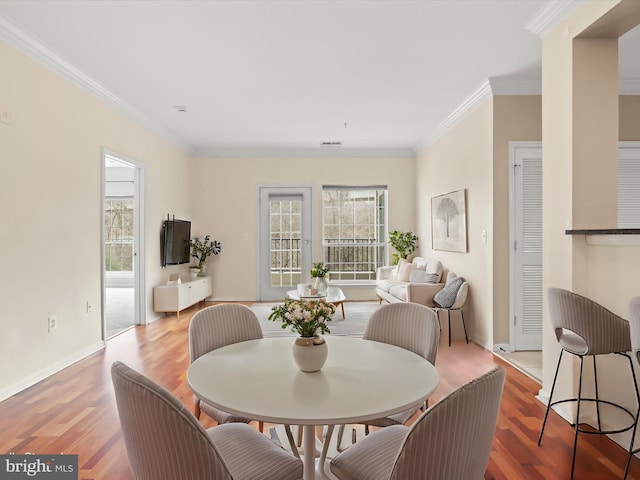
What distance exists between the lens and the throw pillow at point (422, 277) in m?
Result: 5.64

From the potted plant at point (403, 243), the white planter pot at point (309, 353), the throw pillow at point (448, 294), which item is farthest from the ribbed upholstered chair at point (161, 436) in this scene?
the potted plant at point (403, 243)

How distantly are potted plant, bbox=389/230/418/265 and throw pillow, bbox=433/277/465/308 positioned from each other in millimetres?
2256

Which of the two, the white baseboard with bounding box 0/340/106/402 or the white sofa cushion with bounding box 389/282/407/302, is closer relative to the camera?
the white baseboard with bounding box 0/340/106/402

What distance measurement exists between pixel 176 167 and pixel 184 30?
384 cm

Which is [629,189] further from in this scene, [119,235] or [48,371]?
[119,235]

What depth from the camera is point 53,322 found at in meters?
3.69

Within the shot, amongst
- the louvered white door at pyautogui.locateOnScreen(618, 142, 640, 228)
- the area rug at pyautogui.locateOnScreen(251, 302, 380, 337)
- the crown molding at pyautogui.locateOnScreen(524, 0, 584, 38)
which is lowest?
the area rug at pyautogui.locateOnScreen(251, 302, 380, 337)

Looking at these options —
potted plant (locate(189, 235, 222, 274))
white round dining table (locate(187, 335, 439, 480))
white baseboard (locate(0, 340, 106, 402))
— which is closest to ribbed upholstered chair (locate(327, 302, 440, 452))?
white round dining table (locate(187, 335, 439, 480))

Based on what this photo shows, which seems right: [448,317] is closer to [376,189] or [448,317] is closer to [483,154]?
[483,154]

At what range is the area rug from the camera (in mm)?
5131

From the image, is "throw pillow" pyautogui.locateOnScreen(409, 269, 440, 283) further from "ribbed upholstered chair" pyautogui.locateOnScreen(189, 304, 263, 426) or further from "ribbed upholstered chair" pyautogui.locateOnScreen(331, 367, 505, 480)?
"ribbed upholstered chair" pyautogui.locateOnScreen(331, 367, 505, 480)

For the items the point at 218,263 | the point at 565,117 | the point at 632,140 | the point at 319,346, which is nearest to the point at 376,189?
the point at 218,263

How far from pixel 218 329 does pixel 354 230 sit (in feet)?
18.5

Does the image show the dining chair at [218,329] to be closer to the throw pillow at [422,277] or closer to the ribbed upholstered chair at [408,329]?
the ribbed upholstered chair at [408,329]
